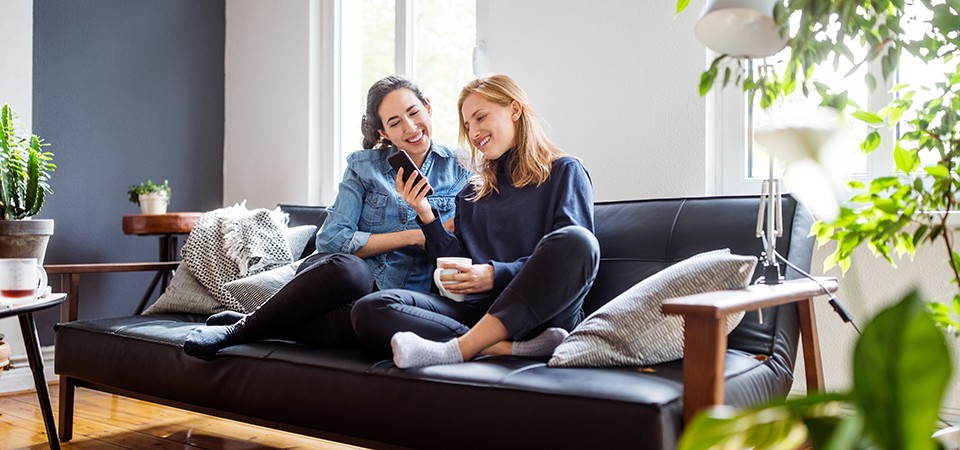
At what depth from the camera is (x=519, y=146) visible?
2297mm

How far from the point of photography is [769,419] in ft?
1.58

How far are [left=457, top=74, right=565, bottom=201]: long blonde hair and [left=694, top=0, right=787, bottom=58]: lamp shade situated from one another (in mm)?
1188

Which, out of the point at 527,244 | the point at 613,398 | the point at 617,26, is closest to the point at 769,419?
the point at 613,398

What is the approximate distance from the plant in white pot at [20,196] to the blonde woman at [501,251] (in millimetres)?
1495

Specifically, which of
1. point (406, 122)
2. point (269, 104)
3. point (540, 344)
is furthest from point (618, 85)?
point (269, 104)

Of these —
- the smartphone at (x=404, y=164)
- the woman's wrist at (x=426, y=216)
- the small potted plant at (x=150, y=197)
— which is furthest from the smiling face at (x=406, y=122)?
the small potted plant at (x=150, y=197)

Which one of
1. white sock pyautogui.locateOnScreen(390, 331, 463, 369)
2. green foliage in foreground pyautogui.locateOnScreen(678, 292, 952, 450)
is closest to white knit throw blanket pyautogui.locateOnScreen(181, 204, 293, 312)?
white sock pyautogui.locateOnScreen(390, 331, 463, 369)

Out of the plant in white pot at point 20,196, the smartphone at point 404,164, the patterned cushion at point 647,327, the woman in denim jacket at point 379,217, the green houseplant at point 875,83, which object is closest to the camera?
the green houseplant at point 875,83

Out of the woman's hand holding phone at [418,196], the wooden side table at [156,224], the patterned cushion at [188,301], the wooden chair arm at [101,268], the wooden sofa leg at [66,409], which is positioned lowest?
the wooden sofa leg at [66,409]

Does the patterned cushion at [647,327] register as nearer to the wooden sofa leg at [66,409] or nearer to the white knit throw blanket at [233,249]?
the white knit throw blanket at [233,249]

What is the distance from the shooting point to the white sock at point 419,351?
5.67ft

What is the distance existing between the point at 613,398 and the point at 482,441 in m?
0.29

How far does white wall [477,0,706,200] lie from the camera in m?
2.64

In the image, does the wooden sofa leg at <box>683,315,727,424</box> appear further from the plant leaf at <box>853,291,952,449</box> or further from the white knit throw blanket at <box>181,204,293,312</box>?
the white knit throw blanket at <box>181,204,293,312</box>
